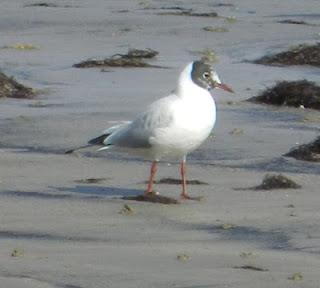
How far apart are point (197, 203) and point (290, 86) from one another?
3.47 metres

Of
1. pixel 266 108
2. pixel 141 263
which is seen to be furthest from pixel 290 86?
pixel 141 263

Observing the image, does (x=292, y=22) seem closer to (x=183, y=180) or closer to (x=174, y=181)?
(x=174, y=181)

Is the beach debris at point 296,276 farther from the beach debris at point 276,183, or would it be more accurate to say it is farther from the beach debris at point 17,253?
the beach debris at point 276,183

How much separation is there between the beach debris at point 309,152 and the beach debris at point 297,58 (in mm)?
3813

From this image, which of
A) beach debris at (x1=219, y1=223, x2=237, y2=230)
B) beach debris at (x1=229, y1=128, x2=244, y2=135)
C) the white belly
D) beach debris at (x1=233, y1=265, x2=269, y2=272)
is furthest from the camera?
beach debris at (x1=229, y1=128, x2=244, y2=135)

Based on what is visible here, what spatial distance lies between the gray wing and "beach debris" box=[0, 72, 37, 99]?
3068mm

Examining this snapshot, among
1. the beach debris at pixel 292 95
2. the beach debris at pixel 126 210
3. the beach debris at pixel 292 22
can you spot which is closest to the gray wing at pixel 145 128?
the beach debris at pixel 126 210

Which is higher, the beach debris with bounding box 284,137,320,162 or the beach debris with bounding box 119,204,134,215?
the beach debris with bounding box 119,204,134,215

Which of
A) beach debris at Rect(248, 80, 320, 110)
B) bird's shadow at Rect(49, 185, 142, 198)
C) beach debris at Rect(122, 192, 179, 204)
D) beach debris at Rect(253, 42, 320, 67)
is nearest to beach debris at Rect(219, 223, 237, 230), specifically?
beach debris at Rect(122, 192, 179, 204)

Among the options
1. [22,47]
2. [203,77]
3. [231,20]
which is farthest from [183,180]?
[231,20]

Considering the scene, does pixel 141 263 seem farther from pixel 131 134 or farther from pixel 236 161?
pixel 236 161

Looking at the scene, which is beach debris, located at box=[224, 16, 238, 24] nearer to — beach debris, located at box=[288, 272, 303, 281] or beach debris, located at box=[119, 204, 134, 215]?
beach debris, located at box=[119, 204, 134, 215]

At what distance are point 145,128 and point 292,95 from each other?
9.56ft

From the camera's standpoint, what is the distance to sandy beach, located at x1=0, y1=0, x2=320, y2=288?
5.70 metres
